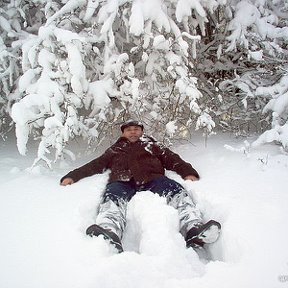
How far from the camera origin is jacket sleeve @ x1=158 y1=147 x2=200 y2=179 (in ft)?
14.1

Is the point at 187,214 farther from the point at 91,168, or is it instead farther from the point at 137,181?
the point at 91,168

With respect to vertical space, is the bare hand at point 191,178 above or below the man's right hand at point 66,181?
below

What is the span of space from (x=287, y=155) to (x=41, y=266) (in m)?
3.11

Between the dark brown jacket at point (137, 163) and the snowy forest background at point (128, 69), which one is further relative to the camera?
the snowy forest background at point (128, 69)

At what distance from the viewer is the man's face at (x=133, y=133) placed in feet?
15.7

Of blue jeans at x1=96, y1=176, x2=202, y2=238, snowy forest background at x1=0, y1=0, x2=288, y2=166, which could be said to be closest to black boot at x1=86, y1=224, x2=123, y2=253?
blue jeans at x1=96, y1=176, x2=202, y2=238

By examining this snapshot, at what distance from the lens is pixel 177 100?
16.3 ft

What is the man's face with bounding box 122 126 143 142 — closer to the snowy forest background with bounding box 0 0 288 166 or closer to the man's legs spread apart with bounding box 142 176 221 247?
the snowy forest background with bounding box 0 0 288 166

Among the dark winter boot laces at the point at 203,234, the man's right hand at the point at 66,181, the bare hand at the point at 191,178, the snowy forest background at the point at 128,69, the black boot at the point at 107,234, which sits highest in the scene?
the snowy forest background at the point at 128,69

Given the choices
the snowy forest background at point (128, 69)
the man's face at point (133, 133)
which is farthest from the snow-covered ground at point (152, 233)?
the man's face at point (133, 133)

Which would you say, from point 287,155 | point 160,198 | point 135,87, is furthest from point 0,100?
point 287,155

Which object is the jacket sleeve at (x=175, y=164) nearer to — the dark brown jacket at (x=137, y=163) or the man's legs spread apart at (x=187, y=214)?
the dark brown jacket at (x=137, y=163)

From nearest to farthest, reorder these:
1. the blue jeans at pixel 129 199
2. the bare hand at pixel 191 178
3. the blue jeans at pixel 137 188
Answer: the blue jeans at pixel 129 199 < the blue jeans at pixel 137 188 < the bare hand at pixel 191 178

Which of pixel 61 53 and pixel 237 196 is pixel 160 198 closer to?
pixel 237 196
